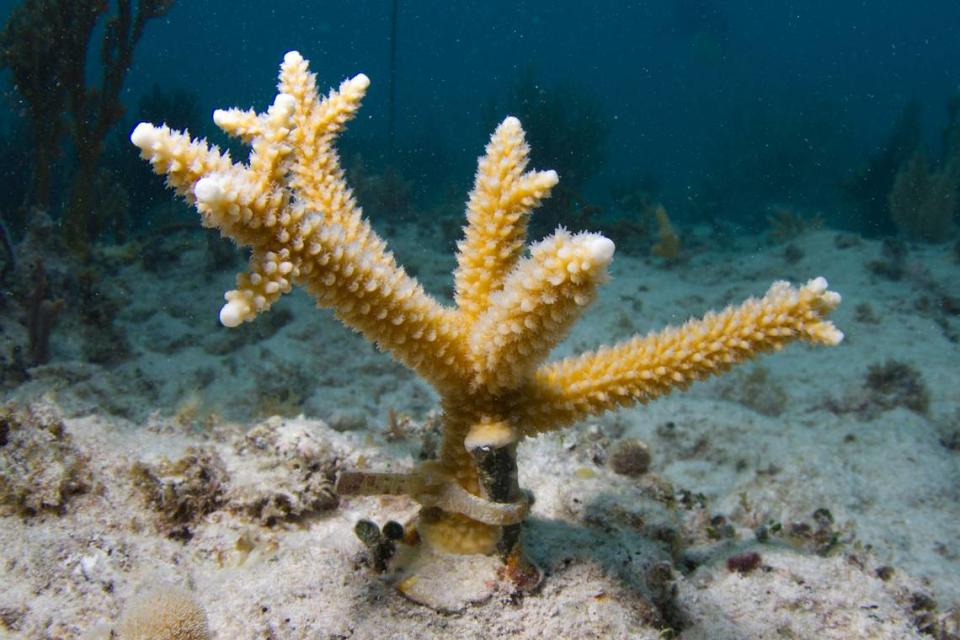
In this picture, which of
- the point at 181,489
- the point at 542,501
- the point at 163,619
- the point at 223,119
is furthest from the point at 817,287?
the point at 181,489

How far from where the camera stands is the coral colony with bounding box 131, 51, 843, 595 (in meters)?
1.50

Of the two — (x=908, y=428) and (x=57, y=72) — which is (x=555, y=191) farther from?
(x=57, y=72)

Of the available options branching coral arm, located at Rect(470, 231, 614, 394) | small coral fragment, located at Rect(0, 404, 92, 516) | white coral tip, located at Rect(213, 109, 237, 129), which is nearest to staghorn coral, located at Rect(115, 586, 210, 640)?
small coral fragment, located at Rect(0, 404, 92, 516)

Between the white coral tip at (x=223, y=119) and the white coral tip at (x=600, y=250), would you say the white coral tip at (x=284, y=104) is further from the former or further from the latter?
the white coral tip at (x=600, y=250)

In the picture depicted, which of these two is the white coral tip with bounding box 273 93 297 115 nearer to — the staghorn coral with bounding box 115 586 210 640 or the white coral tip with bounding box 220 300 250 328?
the white coral tip with bounding box 220 300 250 328

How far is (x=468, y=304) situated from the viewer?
6.93 feet

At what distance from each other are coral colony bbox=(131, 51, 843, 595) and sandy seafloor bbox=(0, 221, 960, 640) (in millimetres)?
372

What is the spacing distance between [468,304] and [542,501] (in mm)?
1241

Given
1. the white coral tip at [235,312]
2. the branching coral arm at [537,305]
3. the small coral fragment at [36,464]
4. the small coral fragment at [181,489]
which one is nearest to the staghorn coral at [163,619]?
the small coral fragment at [181,489]

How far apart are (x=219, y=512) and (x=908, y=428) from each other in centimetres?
543

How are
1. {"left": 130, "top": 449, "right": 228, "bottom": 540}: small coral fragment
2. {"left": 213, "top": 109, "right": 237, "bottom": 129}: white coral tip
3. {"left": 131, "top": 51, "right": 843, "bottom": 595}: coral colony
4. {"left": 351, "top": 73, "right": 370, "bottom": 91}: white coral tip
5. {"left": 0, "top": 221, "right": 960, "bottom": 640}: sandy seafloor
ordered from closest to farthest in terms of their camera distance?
1. {"left": 131, "top": 51, "right": 843, "bottom": 595}: coral colony
2. {"left": 213, "top": 109, "right": 237, "bottom": 129}: white coral tip
3. {"left": 0, "top": 221, "right": 960, "bottom": 640}: sandy seafloor
4. {"left": 351, "top": 73, "right": 370, "bottom": 91}: white coral tip
5. {"left": 130, "top": 449, "right": 228, "bottom": 540}: small coral fragment

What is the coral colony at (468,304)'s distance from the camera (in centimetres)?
150

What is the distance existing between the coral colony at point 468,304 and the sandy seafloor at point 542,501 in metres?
0.37

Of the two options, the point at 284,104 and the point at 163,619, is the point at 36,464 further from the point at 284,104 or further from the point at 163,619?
the point at 284,104
